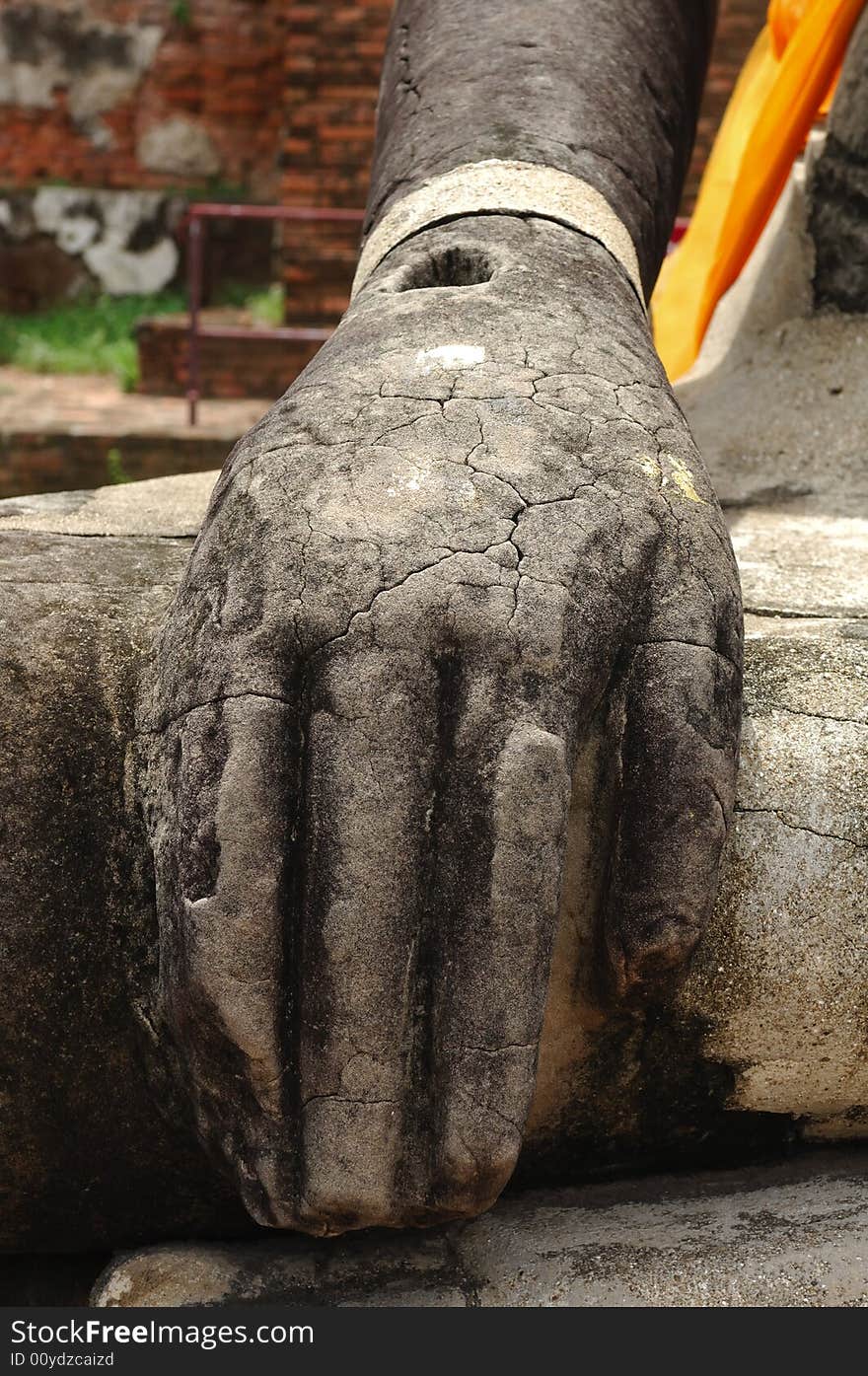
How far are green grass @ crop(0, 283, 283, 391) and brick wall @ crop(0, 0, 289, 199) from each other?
0.82 m

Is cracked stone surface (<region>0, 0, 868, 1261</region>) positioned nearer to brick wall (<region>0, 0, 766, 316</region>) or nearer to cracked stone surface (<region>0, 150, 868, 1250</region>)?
cracked stone surface (<region>0, 150, 868, 1250</region>)

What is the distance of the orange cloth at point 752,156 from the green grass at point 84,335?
5.61 m

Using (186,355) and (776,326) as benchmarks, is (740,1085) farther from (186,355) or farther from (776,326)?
(186,355)

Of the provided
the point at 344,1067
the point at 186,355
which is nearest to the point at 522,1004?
the point at 344,1067

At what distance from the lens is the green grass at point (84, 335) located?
8.25m

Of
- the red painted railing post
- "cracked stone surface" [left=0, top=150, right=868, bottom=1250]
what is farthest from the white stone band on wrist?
the red painted railing post

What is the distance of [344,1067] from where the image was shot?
3.39ft

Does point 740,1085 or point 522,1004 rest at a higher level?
point 522,1004

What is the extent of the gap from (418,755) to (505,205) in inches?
27.9

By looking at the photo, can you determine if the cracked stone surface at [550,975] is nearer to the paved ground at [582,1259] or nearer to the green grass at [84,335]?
the paved ground at [582,1259]

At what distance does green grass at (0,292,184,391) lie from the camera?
27.1 ft

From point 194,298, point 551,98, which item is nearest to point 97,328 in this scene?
point 194,298

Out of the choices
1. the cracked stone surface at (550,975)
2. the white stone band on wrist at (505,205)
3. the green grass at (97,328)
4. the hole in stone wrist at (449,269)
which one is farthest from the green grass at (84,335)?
the cracked stone surface at (550,975)

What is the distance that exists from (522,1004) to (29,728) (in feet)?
1.53
